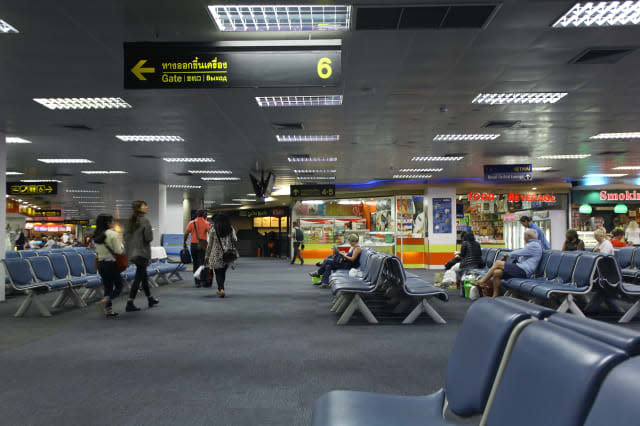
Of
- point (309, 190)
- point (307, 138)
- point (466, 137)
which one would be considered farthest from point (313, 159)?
point (309, 190)

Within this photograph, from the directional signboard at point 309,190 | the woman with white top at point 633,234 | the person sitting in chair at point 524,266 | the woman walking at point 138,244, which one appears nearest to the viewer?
the woman walking at point 138,244

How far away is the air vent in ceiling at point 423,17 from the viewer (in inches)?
187

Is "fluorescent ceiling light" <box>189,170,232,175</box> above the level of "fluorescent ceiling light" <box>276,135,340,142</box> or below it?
below

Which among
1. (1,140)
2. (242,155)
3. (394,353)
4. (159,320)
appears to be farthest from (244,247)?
(394,353)

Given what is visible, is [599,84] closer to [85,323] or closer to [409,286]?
[409,286]

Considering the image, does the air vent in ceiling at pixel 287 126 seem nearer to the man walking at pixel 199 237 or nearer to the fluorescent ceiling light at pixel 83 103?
the fluorescent ceiling light at pixel 83 103

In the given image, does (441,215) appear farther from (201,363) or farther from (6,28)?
(6,28)

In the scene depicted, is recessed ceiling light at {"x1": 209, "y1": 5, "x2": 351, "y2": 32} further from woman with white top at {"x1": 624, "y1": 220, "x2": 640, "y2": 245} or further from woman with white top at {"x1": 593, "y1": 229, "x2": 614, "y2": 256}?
woman with white top at {"x1": 624, "y1": 220, "x2": 640, "y2": 245}

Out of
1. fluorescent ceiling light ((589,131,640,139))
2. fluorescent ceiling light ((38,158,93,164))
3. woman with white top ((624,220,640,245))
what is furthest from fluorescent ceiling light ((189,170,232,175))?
woman with white top ((624,220,640,245))

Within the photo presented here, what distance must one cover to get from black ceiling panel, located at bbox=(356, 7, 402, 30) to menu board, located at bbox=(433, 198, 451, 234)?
14.8 meters

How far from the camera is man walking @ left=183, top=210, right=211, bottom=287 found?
459 inches

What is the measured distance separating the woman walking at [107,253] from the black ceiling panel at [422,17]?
493 centimetres

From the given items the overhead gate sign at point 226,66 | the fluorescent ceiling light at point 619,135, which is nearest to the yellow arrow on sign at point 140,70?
the overhead gate sign at point 226,66

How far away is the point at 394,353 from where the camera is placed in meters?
4.88
